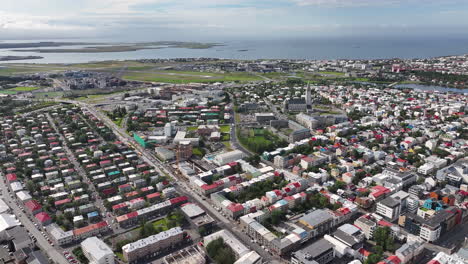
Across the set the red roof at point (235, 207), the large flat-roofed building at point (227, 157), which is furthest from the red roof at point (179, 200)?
the large flat-roofed building at point (227, 157)

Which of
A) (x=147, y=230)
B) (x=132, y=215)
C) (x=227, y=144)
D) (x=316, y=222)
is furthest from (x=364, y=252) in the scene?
(x=227, y=144)

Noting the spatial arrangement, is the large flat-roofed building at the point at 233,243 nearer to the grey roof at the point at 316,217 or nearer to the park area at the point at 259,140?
the grey roof at the point at 316,217

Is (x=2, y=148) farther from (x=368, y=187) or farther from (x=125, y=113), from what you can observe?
(x=368, y=187)

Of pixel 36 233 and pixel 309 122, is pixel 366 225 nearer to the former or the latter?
pixel 36 233

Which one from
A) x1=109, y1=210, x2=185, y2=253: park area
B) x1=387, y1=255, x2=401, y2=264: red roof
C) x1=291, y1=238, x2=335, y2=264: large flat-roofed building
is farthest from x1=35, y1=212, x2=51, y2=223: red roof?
x1=387, y1=255, x2=401, y2=264: red roof

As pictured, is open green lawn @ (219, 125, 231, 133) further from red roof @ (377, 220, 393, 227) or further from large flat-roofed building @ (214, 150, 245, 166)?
red roof @ (377, 220, 393, 227)

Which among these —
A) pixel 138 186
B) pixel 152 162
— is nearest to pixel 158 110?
pixel 152 162
